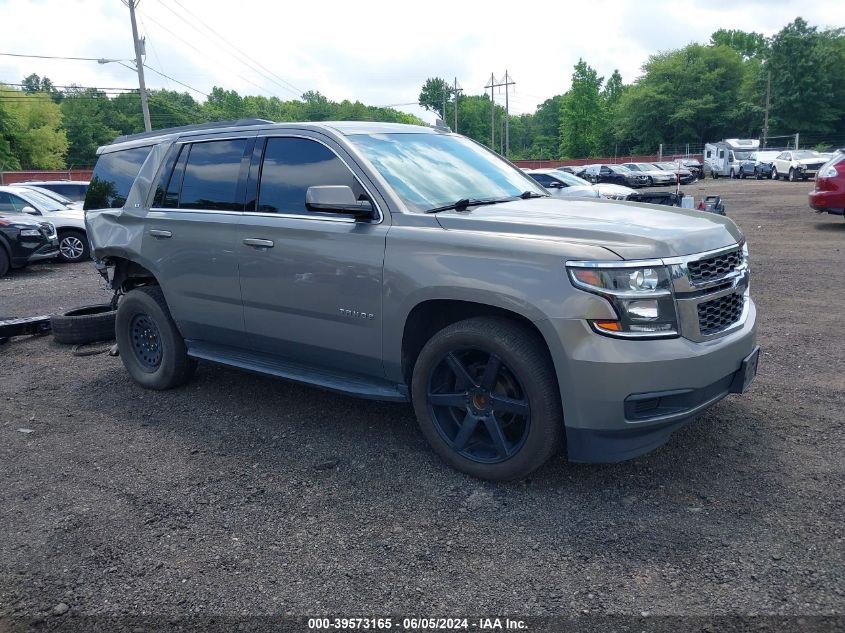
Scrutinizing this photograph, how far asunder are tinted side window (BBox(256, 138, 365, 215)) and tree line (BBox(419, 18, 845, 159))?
73391 millimetres

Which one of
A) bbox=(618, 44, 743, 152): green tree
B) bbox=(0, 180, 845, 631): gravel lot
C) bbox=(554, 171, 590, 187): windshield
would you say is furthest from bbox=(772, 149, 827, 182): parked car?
bbox=(618, 44, 743, 152): green tree

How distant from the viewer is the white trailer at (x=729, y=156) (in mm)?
43031

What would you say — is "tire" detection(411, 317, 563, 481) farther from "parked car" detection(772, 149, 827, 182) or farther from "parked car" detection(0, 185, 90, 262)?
"parked car" detection(772, 149, 827, 182)

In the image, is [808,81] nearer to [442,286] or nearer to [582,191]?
[582,191]

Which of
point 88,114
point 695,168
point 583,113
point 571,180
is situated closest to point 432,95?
point 583,113

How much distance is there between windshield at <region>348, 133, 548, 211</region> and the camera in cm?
408

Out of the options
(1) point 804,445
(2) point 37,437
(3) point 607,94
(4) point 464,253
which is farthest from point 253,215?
(3) point 607,94

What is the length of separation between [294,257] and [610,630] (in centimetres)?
269

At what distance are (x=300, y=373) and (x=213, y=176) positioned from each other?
1596mm

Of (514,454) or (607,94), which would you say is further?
(607,94)

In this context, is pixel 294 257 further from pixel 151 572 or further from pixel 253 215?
pixel 151 572

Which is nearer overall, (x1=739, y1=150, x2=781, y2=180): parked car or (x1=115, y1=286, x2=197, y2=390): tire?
(x1=115, y1=286, x2=197, y2=390): tire

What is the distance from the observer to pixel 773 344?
19.5ft

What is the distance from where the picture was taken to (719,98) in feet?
248
